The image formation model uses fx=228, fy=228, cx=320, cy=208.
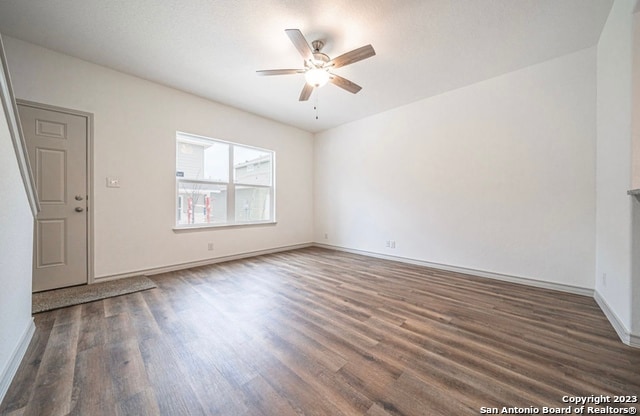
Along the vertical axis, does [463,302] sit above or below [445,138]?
below

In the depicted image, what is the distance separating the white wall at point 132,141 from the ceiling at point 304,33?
0.24m

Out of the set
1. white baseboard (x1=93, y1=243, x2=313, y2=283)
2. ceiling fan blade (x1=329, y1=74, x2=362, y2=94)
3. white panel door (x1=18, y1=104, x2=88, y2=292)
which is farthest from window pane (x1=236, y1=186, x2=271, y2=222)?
ceiling fan blade (x1=329, y1=74, x2=362, y2=94)

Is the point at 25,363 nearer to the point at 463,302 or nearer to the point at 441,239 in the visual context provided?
the point at 463,302

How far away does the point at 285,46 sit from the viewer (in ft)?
8.46

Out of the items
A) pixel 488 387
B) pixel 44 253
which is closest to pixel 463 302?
pixel 488 387

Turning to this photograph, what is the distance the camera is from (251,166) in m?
4.75

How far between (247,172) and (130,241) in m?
2.22

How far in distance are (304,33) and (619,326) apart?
3.80 meters

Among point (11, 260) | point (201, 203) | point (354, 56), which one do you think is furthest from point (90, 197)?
point (354, 56)

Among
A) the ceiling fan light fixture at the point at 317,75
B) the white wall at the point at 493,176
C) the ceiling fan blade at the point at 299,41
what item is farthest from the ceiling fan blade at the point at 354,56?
the white wall at the point at 493,176

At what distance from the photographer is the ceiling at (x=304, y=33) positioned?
2080mm

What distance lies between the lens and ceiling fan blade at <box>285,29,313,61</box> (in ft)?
6.44

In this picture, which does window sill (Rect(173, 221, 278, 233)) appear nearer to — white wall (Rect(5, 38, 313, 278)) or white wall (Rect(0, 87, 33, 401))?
white wall (Rect(5, 38, 313, 278))

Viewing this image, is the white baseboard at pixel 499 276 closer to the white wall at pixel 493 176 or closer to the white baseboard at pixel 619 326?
the white wall at pixel 493 176
